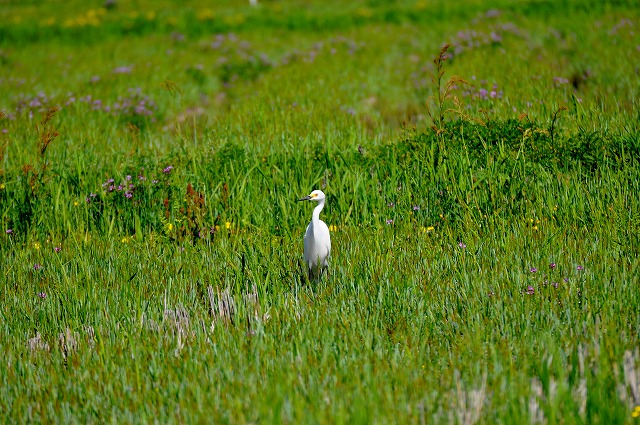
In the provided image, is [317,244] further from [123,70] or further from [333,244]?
[123,70]

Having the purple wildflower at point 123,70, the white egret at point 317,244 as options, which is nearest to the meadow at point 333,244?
the purple wildflower at point 123,70

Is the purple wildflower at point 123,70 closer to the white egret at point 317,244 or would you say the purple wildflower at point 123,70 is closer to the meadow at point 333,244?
the meadow at point 333,244

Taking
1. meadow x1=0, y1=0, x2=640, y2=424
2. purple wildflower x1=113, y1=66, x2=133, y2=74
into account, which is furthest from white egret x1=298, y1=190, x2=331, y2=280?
purple wildflower x1=113, y1=66, x2=133, y2=74

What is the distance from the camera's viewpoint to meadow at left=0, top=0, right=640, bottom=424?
2.82 meters

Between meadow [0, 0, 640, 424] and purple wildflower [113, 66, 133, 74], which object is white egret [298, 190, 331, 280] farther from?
purple wildflower [113, 66, 133, 74]

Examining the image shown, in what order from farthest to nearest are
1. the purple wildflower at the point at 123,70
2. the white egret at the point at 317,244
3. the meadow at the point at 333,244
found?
the purple wildflower at the point at 123,70, the white egret at the point at 317,244, the meadow at the point at 333,244

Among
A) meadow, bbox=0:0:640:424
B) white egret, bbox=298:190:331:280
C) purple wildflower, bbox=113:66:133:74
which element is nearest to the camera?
meadow, bbox=0:0:640:424

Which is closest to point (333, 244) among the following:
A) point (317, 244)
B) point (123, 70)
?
point (317, 244)

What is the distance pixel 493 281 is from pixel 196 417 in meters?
1.91

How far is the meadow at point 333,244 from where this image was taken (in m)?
2.82

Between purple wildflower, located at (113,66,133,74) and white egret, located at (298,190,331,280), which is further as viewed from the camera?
purple wildflower, located at (113,66,133,74)

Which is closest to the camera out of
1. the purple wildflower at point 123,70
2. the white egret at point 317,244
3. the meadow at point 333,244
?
the meadow at point 333,244

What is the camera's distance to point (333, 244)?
4.77m

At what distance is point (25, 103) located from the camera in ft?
30.5
